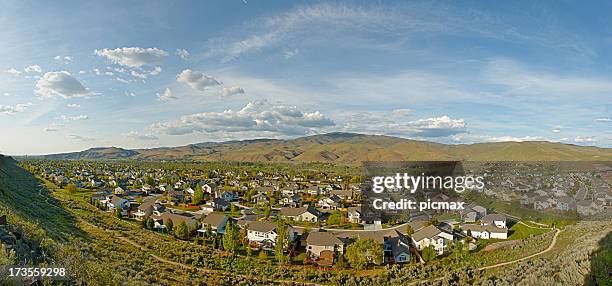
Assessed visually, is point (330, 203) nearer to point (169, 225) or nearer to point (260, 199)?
point (260, 199)

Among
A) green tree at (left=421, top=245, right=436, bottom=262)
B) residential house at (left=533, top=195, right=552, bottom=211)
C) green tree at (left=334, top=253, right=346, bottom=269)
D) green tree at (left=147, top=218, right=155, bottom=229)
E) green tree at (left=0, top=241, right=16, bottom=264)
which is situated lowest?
green tree at (left=334, top=253, right=346, bottom=269)

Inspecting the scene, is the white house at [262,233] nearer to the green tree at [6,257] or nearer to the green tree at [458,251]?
the green tree at [458,251]

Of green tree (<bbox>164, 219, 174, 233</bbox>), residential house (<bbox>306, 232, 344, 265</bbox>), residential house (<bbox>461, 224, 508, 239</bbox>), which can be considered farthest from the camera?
green tree (<bbox>164, 219, 174, 233</bbox>)

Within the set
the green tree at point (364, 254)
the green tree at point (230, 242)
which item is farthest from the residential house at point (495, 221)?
the green tree at point (230, 242)

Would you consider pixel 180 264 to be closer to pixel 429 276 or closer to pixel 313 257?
pixel 313 257

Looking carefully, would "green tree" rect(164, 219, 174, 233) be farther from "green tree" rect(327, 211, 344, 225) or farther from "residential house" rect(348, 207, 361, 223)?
"residential house" rect(348, 207, 361, 223)

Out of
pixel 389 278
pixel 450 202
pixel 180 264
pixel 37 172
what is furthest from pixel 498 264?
pixel 37 172

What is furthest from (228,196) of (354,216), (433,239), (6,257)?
(6,257)

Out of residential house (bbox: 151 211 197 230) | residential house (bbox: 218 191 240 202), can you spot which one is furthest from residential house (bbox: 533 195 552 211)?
residential house (bbox: 218 191 240 202)

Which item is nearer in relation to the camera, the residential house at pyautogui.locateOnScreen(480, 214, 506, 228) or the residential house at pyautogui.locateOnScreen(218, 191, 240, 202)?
the residential house at pyautogui.locateOnScreen(480, 214, 506, 228)

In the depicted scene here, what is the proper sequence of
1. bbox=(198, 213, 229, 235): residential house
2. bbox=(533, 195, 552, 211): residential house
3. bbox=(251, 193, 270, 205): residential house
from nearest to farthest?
bbox=(198, 213, 229, 235): residential house
bbox=(533, 195, 552, 211): residential house
bbox=(251, 193, 270, 205): residential house
